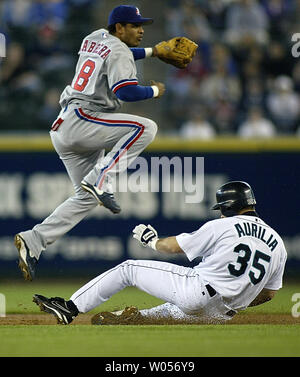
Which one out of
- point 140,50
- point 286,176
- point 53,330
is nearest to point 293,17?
point 286,176

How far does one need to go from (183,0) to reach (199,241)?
6626 millimetres

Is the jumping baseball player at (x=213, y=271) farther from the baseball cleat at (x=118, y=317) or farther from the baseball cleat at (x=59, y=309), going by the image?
the baseball cleat at (x=118, y=317)

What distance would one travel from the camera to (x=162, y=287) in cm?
635

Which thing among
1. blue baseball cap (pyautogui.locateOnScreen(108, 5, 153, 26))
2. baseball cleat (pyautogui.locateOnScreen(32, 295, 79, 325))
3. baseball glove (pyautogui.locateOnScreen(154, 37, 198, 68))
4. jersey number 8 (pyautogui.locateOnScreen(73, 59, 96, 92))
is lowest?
baseball cleat (pyautogui.locateOnScreen(32, 295, 79, 325))

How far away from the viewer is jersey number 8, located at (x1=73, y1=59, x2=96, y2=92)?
6.50 metres

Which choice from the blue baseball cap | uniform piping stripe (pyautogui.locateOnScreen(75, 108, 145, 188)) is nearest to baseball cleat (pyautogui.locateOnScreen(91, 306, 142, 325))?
uniform piping stripe (pyautogui.locateOnScreen(75, 108, 145, 188))

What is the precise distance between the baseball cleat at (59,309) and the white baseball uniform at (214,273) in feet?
0.27

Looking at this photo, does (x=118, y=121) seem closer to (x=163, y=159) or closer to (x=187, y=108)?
(x=163, y=159)

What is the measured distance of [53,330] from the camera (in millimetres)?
6176

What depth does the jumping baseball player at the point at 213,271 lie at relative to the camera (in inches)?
242

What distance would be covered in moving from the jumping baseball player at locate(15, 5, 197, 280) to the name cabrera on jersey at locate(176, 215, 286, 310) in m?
0.75

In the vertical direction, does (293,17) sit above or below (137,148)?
above

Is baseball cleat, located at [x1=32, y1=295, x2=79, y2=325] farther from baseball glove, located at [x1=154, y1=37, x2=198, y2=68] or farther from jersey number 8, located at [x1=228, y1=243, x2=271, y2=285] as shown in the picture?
baseball glove, located at [x1=154, y1=37, x2=198, y2=68]

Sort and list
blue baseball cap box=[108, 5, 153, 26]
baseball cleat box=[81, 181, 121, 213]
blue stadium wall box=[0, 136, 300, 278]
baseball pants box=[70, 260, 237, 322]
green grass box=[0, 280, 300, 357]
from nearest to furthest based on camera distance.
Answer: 1. green grass box=[0, 280, 300, 357]
2. baseball pants box=[70, 260, 237, 322]
3. baseball cleat box=[81, 181, 121, 213]
4. blue baseball cap box=[108, 5, 153, 26]
5. blue stadium wall box=[0, 136, 300, 278]
